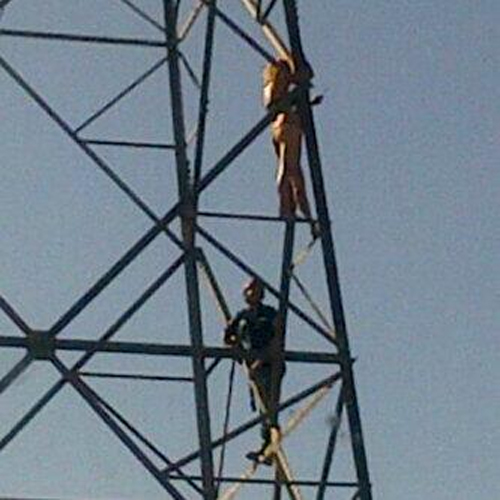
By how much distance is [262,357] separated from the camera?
55.9ft

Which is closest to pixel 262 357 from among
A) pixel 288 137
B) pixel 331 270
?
pixel 331 270

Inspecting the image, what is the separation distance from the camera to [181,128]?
18031 millimetres

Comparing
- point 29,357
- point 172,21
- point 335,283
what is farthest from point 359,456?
point 172,21

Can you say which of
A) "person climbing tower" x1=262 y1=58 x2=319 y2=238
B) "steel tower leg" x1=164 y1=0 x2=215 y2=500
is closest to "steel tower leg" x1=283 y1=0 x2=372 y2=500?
"person climbing tower" x1=262 y1=58 x2=319 y2=238

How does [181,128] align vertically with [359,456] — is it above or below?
above

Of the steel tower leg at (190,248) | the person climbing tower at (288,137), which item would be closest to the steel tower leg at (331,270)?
the person climbing tower at (288,137)

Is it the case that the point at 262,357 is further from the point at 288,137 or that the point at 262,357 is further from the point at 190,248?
the point at 288,137

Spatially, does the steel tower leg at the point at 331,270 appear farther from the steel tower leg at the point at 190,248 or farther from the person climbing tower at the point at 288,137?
the steel tower leg at the point at 190,248

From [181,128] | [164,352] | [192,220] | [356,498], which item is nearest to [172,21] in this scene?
[181,128]

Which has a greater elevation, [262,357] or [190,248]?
[190,248]

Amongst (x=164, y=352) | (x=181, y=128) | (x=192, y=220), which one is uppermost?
(x=181, y=128)

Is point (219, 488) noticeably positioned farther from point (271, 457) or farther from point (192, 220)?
point (192, 220)

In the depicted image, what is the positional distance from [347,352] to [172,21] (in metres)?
3.61

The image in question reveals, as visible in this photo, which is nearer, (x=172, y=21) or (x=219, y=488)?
(x=219, y=488)
